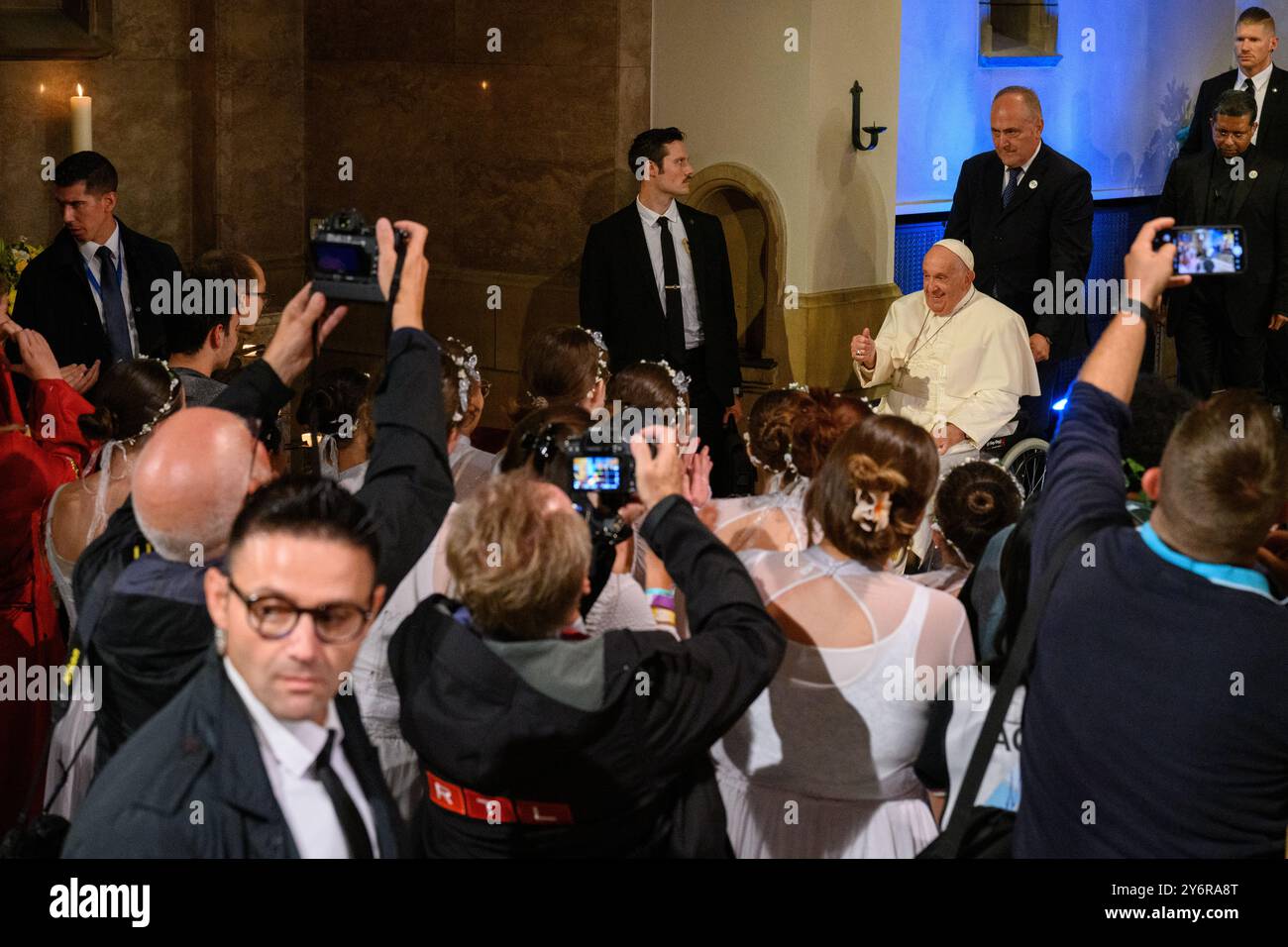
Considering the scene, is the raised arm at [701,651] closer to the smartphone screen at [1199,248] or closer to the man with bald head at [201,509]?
the man with bald head at [201,509]

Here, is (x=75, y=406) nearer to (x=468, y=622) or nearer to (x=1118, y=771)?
(x=468, y=622)

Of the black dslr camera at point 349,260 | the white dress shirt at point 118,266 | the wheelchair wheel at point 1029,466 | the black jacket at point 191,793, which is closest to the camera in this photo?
the black jacket at point 191,793

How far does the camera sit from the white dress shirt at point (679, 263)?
6832 millimetres

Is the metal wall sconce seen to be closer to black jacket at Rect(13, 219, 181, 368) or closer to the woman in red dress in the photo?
black jacket at Rect(13, 219, 181, 368)

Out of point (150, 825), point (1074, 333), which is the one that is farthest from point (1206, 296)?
point (150, 825)

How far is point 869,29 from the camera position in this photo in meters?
7.58

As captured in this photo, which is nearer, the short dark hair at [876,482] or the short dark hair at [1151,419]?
the short dark hair at [876,482]

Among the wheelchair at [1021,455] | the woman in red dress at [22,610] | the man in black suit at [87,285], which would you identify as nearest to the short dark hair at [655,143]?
the wheelchair at [1021,455]

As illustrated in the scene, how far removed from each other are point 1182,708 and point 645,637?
790 mm

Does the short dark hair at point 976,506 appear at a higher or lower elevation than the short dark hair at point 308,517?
lower

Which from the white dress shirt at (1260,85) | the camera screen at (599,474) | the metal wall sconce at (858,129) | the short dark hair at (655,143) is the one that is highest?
the white dress shirt at (1260,85)

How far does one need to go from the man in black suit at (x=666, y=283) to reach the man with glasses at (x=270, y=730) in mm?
4676

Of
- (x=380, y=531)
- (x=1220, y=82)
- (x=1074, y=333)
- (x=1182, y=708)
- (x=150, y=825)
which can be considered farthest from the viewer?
(x=1220, y=82)

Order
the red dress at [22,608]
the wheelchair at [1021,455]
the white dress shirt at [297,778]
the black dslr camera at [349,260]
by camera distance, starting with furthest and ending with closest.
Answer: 1. the wheelchair at [1021,455]
2. the red dress at [22,608]
3. the black dslr camera at [349,260]
4. the white dress shirt at [297,778]
